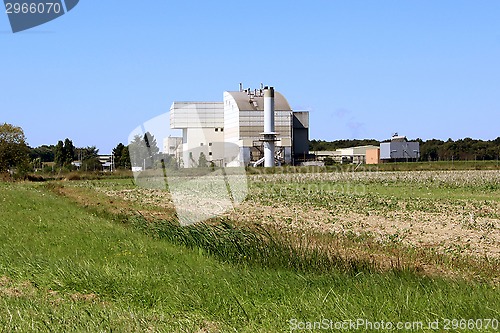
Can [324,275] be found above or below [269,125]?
below

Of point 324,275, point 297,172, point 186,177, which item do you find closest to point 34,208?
point 324,275

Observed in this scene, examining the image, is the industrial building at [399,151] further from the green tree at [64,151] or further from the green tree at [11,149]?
the green tree at [11,149]

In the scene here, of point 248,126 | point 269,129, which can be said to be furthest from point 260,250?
point 248,126

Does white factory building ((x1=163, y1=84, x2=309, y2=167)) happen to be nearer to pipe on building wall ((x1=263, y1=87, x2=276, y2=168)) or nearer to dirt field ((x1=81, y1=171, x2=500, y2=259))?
pipe on building wall ((x1=263, y1=87, x2=276, y2=168))

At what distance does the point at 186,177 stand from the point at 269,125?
40.8 meters

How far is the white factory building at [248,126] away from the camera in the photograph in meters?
83.8

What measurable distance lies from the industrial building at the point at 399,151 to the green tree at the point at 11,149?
58.5 metres

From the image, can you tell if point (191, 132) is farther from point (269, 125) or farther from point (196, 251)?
point (196, 251)

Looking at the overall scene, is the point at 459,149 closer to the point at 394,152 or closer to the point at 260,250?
the point at 394,152

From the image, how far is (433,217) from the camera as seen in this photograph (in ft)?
75.6

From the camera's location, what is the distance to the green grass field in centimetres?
727

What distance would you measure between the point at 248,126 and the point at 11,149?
113 ft

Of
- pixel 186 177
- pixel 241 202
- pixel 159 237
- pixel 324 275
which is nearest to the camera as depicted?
pixel 324 275

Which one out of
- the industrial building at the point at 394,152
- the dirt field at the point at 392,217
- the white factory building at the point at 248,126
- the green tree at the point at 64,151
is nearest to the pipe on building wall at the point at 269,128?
the white factory building at the point at 248,126
